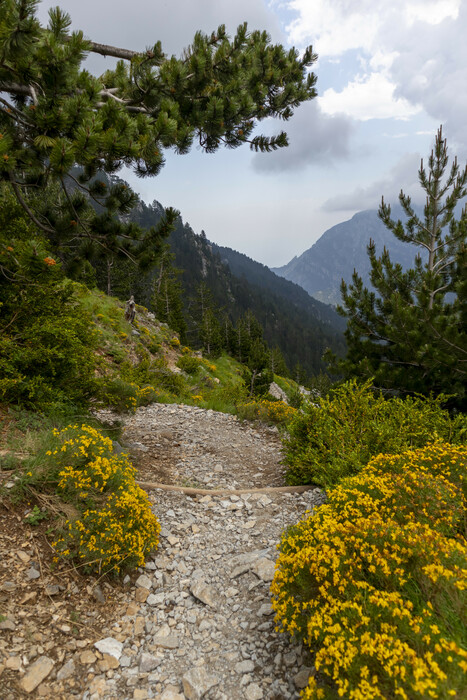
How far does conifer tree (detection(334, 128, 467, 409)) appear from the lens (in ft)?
31.1

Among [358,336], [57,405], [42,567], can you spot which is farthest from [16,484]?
[358,336]

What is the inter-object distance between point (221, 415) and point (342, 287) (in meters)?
6.68

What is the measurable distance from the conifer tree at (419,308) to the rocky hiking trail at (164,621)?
273 inches

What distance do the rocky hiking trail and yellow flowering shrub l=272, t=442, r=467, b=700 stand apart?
552 millimetres

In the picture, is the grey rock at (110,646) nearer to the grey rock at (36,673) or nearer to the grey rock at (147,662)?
the grey rock at (147,662)

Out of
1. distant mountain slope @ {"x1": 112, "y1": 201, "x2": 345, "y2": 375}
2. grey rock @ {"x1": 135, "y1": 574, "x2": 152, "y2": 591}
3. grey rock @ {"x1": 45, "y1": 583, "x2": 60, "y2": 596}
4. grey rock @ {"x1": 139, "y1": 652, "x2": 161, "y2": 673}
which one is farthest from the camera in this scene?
distant mountain slope @ {"x1": 112, "y1": 201, "x2": 345, "y2": 375}

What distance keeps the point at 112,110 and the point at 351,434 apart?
6.18 meters

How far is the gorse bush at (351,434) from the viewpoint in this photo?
18.1ft

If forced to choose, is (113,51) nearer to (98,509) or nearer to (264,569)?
(98,509)

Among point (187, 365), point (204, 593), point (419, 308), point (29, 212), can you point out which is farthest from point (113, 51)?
point (187, 365)

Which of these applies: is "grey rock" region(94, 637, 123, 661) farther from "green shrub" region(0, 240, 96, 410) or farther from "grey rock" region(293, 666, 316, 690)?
"green shrub" region(0, 240, 96, 410)

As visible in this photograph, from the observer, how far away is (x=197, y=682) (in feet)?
9.02

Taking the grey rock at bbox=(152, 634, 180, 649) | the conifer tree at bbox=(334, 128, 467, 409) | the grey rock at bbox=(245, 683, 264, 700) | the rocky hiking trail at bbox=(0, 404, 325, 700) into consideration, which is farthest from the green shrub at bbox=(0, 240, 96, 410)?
the conifer tree at bbox=(334, 128, 467, 409)

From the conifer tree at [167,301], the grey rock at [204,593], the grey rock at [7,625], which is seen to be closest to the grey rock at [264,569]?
the grey rock at [204,593]
